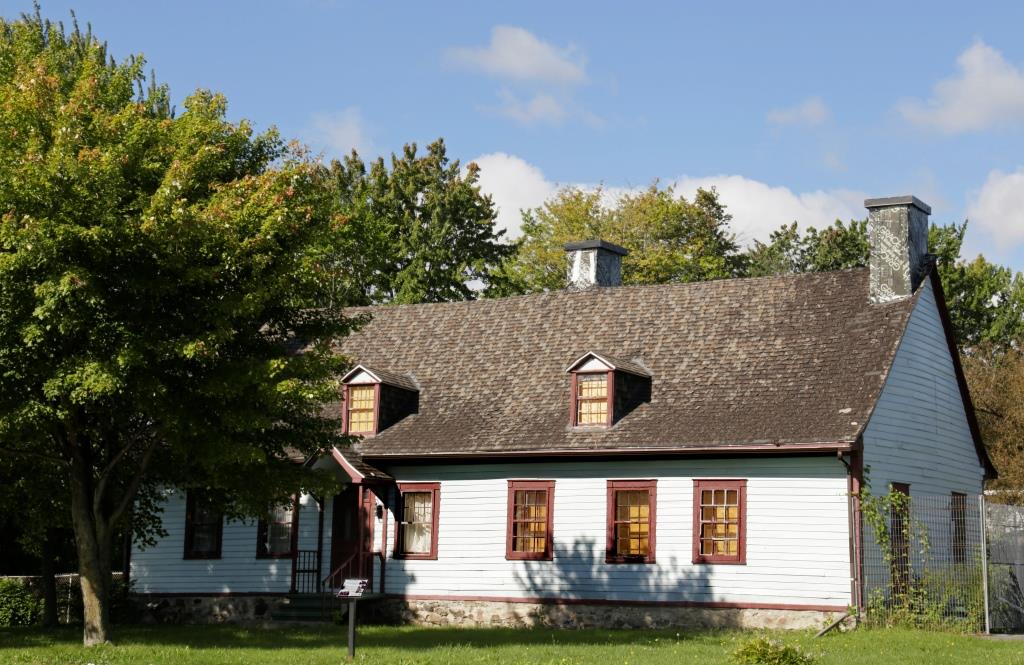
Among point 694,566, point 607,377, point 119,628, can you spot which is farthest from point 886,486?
point 119,628

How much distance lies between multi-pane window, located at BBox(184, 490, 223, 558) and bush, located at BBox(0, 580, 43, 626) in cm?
371

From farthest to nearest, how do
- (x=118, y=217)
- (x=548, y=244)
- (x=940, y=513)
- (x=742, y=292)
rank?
(x=548, y=244), (x=742, y=292), (x=940, y=513), (x=118, y=217)

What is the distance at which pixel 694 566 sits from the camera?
2550 cm

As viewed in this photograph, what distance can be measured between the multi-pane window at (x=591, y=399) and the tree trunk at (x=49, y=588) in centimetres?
1126

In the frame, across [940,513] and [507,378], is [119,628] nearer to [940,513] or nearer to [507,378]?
[507,378]

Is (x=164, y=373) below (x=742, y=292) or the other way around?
below

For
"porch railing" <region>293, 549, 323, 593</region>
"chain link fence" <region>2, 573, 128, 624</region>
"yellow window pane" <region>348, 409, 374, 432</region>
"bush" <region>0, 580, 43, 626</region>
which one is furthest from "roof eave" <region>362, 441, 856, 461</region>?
"bush" <region>0, 580, 43, 626</region>

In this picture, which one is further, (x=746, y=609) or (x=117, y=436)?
(x=746, y=609)

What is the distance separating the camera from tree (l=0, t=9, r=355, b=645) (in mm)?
19578

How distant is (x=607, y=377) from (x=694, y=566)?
163 inches

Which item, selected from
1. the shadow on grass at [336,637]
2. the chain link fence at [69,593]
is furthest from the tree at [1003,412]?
the chain link fence at [69,593]

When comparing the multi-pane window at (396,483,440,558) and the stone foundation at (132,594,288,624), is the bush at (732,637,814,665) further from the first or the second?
the stone foundation at (132,594,288,624)

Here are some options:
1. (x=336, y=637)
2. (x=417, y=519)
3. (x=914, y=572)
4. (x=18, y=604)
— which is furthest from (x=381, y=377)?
(x=914, y=572)

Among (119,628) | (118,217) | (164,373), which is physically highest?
(118,217)
